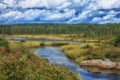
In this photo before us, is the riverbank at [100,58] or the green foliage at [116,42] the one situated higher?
the green foliage at [116,42]

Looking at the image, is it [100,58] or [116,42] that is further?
[116,42]

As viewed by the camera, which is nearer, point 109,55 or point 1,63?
point 1,63

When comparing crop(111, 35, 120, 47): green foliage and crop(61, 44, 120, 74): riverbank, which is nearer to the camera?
crop(61, 44, 120, 74): riverbank

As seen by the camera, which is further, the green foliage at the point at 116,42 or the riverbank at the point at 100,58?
the green foliage at the point at 116,42

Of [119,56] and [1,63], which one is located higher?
[1,63]

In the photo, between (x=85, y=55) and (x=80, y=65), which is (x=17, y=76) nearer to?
(x=80, y=65)

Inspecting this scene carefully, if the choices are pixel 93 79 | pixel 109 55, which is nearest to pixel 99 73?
pixel 93 79

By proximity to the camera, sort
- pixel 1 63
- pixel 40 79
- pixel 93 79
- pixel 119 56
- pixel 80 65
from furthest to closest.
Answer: pixel 119 56, pixel 80 65, pixel 93 79, pixel 1 63, pixel 40 79

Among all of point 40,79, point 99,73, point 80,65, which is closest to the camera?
point 40,79

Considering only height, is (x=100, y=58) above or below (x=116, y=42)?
below

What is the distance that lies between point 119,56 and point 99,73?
13.3 m

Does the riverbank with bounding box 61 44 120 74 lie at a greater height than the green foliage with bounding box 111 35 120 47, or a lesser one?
lesser

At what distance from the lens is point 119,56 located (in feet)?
214

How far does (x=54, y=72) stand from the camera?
97.2 ft
